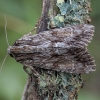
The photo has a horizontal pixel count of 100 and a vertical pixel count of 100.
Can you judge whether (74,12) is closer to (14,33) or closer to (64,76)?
(64,76)

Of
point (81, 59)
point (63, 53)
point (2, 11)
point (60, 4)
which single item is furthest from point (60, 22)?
point (2, 11)

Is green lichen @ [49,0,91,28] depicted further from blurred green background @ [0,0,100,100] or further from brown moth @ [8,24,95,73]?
blurred green background @ [0,0,100,100]

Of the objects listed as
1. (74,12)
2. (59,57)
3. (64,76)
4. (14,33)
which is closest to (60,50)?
(59,57)

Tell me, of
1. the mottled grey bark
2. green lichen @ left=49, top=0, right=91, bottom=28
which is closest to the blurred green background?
Answer: the mottled grey bark

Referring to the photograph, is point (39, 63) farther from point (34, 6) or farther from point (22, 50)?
point (34, 6)

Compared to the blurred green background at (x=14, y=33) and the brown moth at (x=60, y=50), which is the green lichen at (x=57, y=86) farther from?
the blurred green background at (x=14, y=33)

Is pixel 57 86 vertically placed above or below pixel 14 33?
below

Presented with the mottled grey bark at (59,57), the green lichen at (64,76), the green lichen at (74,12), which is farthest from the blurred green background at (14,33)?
the green lichen at (74,12)

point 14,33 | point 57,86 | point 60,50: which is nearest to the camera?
point 57,86
